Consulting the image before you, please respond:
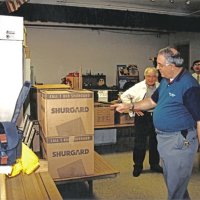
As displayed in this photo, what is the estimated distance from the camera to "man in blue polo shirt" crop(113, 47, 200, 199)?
2043 mm

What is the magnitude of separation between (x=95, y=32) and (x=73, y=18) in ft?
7.98

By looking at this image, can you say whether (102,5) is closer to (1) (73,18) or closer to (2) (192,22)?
(1) (73,18)

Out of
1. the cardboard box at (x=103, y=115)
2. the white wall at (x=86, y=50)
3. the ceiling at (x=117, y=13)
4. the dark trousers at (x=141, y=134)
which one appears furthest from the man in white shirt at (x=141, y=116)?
the white wall at (x=86, y=50)

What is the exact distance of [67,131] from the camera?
2.34 m

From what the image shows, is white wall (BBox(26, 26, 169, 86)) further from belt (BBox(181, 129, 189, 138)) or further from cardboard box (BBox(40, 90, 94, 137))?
belt (BBox(181, 129, 189, 138))

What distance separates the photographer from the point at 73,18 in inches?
198

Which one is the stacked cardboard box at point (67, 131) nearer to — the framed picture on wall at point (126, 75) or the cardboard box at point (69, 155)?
the cardboard box at point (69, 155)

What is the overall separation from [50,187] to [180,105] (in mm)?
1110

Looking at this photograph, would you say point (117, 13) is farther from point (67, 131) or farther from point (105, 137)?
point (67, 131)

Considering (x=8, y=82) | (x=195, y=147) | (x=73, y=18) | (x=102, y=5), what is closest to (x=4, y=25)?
(x=8, y=82)

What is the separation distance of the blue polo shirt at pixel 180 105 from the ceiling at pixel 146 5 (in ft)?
11.7

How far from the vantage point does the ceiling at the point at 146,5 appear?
208 inches

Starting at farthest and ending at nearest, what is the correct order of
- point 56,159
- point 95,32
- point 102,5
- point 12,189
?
point 95,32 → point 102,5 → point 56,159 → point 12,189

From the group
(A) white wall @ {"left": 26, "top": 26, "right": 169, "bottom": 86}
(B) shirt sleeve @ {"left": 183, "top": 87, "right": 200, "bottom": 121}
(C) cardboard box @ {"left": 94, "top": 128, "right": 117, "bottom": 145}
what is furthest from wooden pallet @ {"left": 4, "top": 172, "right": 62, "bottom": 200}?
(A) white wall @ {"left": 26, "top": 26, "right": 169, "bottom": 86}
